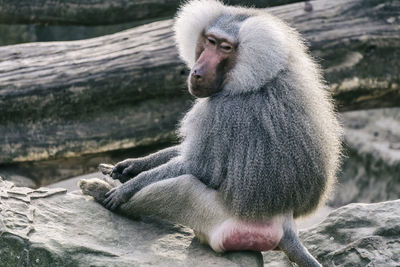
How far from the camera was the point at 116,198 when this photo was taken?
4.18 metres

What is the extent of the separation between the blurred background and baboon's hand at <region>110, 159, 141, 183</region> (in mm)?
1535

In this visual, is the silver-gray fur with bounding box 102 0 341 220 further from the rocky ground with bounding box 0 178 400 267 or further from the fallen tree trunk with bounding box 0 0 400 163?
the fallen tree trunk with bounding box 0 0 400 163

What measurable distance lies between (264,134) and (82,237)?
118cm

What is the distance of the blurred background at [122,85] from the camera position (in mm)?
5969

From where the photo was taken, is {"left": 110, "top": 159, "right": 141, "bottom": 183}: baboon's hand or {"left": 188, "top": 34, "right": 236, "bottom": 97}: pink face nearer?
{"left": 188, "top": 34, "right": 236, "bottom": 97}: pink face

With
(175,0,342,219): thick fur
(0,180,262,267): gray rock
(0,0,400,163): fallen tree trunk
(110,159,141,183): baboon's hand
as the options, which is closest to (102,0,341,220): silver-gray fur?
(175,0,342,219): thick fur

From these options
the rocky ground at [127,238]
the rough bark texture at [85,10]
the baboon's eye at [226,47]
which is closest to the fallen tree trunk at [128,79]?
the rough bark texture at [85,10]

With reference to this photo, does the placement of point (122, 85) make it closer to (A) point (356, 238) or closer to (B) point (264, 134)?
(B) point (264, 134)

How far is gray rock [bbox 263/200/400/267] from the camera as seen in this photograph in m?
4.08

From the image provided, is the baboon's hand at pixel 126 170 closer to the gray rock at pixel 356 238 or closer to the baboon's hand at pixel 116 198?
the baboon's hand at pixel 116 198

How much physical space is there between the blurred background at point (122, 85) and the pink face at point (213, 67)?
6.51 feet

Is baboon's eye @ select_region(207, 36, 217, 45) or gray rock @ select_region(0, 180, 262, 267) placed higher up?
baboon's eye @ select_region(207, 36, 217, 45)

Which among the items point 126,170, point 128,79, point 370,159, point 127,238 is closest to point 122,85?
point 128,79

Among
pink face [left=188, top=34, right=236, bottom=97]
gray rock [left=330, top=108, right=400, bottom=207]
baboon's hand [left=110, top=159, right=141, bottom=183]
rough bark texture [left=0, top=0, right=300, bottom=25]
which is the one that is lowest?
gray rock [left=330, top=108, right=400, bottom=207]
